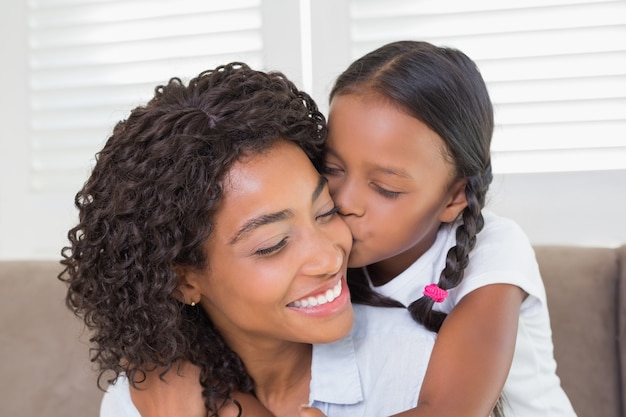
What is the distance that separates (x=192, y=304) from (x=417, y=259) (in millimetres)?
527

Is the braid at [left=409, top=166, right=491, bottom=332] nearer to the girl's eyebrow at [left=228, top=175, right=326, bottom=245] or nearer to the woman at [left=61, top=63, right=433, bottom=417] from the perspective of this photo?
the woman at [left=61, top=63, right=433, bottom=417]

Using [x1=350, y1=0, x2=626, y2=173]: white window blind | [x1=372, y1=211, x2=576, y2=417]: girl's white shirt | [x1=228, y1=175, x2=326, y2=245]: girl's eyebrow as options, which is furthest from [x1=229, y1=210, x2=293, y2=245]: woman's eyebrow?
[x1=350, y1=0, x2=626, y2=173]: white window blind

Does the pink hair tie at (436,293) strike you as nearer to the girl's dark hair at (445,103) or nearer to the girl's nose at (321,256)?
the girl's dark hair at (445,103)

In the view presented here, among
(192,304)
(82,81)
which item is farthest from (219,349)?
(82,81)

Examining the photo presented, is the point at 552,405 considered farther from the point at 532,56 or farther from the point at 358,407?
the point at 532,56

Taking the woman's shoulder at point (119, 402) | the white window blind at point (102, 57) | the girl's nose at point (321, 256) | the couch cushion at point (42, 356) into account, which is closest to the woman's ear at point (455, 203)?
the girl's nose at point (321, 256)

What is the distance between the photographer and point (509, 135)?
8.07 ft

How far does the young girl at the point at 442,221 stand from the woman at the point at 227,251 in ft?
0.26

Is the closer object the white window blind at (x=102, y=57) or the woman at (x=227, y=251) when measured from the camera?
the woman at (x=227, y=251)

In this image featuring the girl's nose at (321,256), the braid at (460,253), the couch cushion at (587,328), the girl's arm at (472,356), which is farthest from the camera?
the couch cushion at (587,328)

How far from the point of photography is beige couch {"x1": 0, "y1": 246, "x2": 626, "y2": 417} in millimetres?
2027

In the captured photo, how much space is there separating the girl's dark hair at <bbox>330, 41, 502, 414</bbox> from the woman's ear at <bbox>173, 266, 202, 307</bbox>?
42 cm

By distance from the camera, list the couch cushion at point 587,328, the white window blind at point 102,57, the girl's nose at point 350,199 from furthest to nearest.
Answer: the white window blind at point 102,57, the couch cushion at point 587,328, the girl's nose at point 350,199

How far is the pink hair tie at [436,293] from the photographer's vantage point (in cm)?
160
